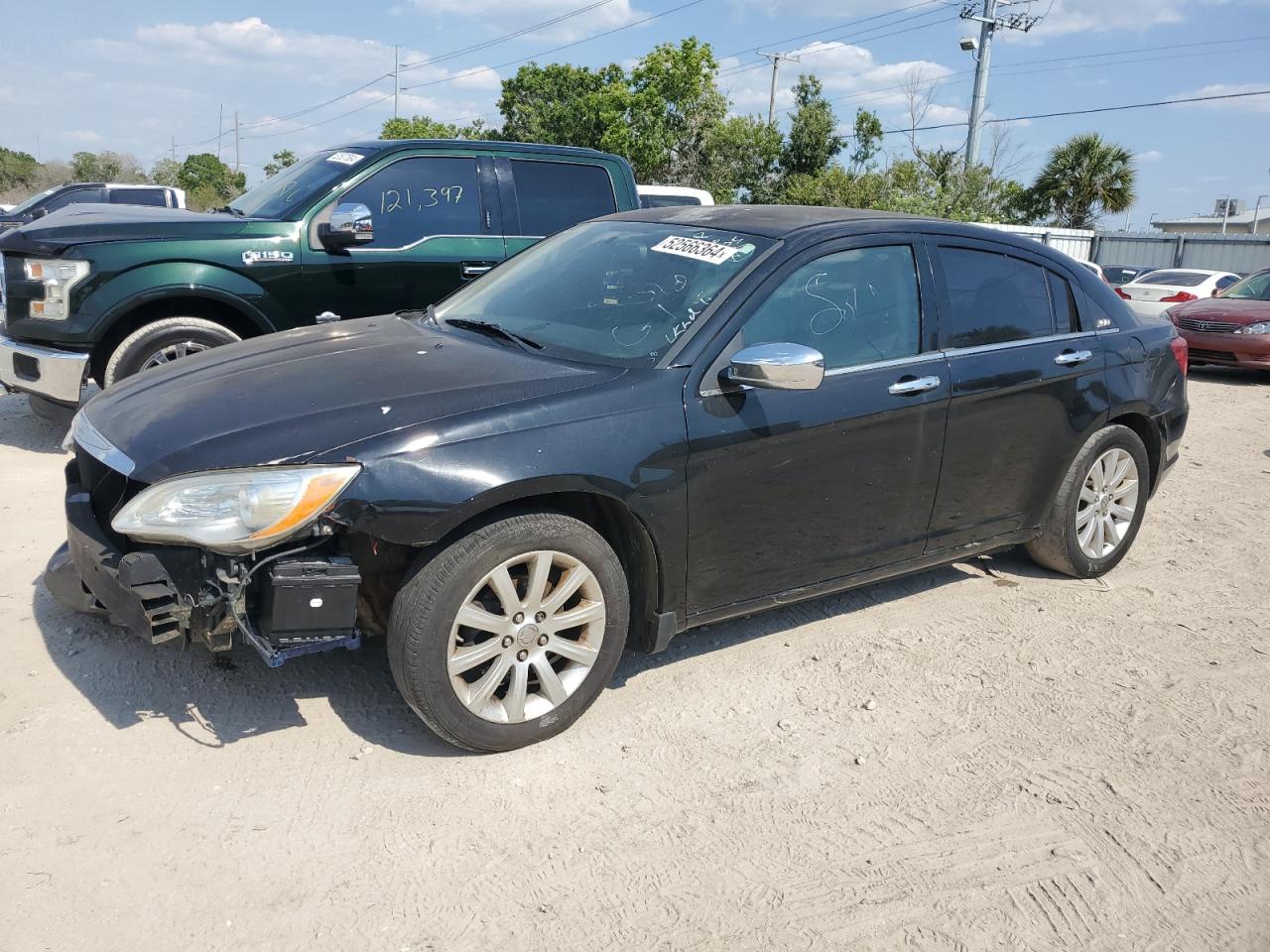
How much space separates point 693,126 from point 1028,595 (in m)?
32.2

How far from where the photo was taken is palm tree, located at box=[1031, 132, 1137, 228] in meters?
34.2

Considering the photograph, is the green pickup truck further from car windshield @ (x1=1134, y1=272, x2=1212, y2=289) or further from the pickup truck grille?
car windshield @ (x1=1134, y1=272, x2=1212, y2=289)

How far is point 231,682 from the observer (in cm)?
361

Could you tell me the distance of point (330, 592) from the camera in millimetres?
2902

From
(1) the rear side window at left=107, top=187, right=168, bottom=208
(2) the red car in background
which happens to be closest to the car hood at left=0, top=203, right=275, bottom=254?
(2) the red car in background

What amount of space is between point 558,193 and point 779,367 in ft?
14.8

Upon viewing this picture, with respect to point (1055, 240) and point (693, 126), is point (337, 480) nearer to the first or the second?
point (1055, 240)

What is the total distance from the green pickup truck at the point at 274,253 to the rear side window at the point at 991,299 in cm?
358

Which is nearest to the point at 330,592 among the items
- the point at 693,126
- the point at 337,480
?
the point at 337,480

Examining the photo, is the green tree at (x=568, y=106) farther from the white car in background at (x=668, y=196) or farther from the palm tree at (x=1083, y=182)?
the white car in background at (x=668, y=196)

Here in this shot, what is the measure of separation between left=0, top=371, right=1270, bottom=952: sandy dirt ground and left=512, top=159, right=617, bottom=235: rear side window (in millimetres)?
3974

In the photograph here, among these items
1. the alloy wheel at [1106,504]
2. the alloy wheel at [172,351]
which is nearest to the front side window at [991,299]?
the alloy wheel at [1106,504]

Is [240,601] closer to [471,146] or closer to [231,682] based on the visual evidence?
[231,682]

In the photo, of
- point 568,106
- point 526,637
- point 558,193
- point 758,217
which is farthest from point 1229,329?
point 568,106
